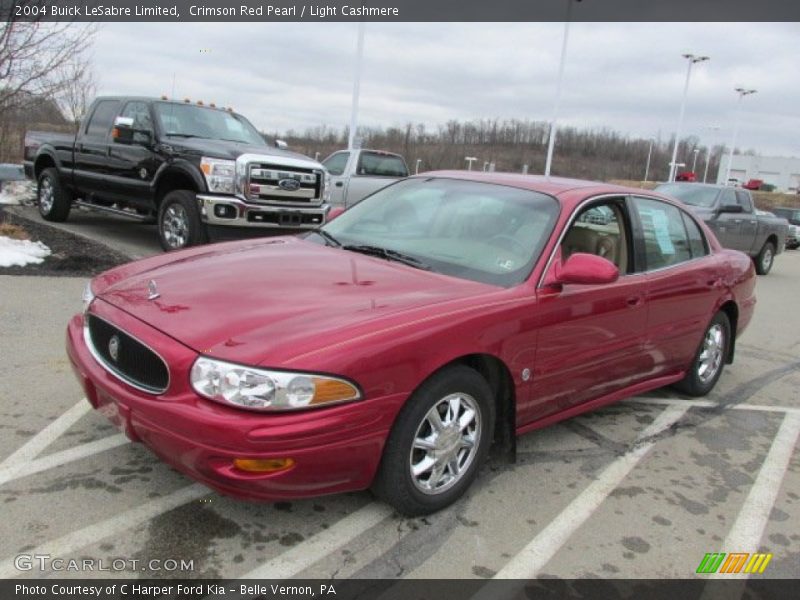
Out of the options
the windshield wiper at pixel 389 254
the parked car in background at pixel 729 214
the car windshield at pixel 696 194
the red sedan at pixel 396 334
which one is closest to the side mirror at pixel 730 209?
the parked car in background at pixel 729 214

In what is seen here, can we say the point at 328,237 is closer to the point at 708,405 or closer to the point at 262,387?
the point at 262,387

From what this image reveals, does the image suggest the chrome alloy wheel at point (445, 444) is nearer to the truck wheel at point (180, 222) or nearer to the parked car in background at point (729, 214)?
the truck wheel at point (180, 222)

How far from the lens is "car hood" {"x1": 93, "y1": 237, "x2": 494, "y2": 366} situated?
2748 millimetres

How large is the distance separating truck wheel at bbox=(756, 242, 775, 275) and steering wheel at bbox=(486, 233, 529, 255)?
45.7 feet

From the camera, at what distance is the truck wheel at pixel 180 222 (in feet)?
27.1

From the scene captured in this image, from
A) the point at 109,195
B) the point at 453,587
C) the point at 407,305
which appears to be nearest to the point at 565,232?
the point at 407,305

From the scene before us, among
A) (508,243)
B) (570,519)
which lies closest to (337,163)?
(508,243)

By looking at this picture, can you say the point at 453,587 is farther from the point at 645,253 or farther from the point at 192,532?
the point at 645,253

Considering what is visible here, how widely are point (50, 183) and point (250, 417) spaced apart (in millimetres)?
9702

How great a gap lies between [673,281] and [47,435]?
387cm

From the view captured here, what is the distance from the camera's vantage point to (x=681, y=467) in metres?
4.06

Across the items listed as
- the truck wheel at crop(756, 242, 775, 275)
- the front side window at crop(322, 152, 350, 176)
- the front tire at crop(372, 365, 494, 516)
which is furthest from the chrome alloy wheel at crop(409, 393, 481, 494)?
the truck wheel at crop(756, 242, 775, 275)

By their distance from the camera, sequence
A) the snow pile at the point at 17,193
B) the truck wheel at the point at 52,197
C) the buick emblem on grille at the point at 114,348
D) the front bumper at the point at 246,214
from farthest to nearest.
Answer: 1. the snow pile at the point at 17,193
2. the truck wheel at the point at 52,197
3. the front bumper at the point at 246,214
4. the buick emblem on grille at the point at 114,348

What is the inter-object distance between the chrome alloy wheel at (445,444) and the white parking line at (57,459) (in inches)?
64.8
